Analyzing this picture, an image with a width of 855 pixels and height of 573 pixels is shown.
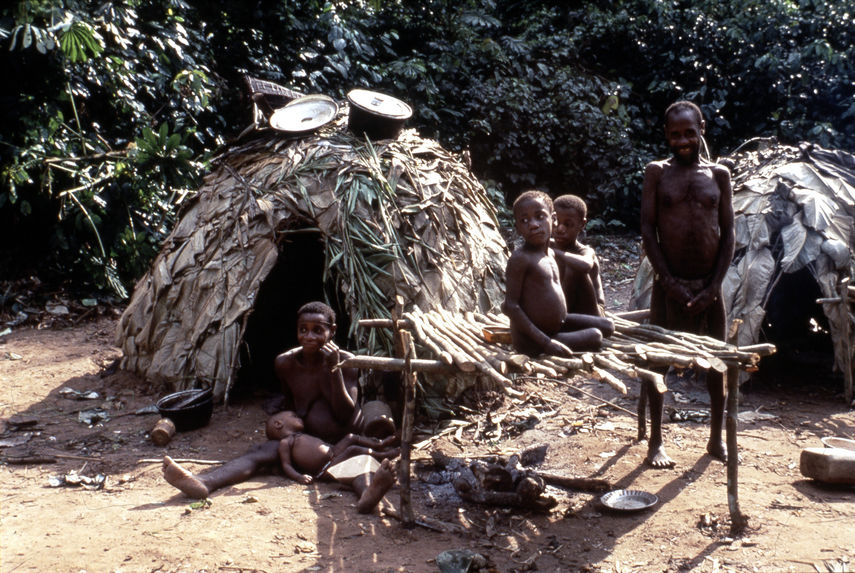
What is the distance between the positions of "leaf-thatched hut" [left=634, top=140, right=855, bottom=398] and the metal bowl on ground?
3.75 meters

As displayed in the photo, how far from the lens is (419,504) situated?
143 inches

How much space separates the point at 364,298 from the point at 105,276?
3.84 meters

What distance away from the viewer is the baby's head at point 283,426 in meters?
4.02

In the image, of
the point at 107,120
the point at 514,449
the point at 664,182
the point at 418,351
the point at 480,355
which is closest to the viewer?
the point at 480,355

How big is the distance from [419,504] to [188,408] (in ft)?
5.70

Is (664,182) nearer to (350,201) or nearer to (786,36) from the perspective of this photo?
(350,201)

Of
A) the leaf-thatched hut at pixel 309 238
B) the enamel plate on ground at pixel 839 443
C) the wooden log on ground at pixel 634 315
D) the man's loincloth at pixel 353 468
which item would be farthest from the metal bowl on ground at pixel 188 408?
the enamel plate on ground at pixel 839 443

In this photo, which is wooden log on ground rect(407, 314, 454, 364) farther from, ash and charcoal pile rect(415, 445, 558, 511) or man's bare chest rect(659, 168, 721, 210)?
man's bare chest rect(659, 168, 721, 210)

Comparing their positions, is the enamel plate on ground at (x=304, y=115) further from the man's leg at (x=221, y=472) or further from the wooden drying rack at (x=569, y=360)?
the man's leg at (x=221, y=472)

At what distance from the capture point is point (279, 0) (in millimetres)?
9570

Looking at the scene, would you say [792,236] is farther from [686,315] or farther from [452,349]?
[452,349]

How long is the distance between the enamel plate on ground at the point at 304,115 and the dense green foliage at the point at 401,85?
101 centimetres

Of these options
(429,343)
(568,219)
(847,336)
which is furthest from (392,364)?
(847,336)

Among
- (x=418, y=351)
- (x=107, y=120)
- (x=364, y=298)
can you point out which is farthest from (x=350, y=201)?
(x=107, y=120)
